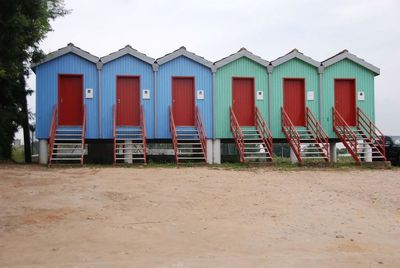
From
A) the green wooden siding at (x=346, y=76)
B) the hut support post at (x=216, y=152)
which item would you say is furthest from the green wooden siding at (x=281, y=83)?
the hut support post at (x=216, y=152)

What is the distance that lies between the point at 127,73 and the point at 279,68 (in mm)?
6698

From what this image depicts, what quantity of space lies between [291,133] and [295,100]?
194 centimetres

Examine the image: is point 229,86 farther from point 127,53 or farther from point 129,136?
point 129,136

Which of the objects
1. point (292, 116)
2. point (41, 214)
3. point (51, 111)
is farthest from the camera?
point (292, 116)

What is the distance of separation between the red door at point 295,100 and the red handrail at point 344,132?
1.42 meters

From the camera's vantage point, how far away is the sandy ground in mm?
6887

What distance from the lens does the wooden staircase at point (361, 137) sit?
19812 mm

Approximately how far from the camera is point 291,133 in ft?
68.5

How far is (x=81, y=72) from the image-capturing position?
20.6 metres

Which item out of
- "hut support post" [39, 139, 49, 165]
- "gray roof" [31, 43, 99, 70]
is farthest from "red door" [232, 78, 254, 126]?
"hut support post" [39, 139, 49, 165]

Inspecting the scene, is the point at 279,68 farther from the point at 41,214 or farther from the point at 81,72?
the point at 41,214

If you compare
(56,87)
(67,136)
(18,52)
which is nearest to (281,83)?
(67,136)

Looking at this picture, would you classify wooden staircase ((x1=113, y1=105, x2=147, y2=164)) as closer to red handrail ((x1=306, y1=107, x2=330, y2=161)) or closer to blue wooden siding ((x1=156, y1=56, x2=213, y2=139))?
blue wooden siding ((x1=156, y1=56, x2=213, y2=139))

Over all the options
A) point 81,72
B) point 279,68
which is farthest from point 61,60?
point 279,68
